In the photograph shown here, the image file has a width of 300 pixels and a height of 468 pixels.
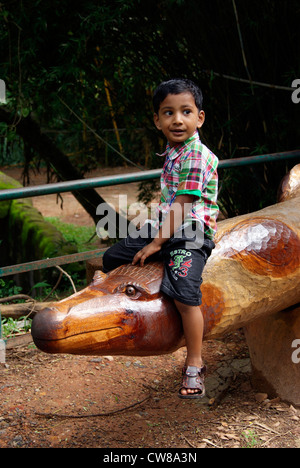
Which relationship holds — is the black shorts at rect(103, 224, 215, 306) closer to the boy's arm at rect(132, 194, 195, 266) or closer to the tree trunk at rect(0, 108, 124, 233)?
the boy's arm at rect(132, 194, 195, 266)

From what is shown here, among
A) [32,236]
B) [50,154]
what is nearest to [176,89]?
[50,154]

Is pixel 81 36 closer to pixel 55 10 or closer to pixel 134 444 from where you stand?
pixel 55 10

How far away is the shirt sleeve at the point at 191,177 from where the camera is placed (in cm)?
192

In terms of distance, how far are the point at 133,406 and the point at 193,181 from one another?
135 cm

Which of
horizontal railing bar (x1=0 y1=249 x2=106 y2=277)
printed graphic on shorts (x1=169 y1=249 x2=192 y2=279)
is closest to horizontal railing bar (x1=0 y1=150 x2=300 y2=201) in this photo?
horizontal railing bar (x1=0 y1=249 x2=106 y2=277)

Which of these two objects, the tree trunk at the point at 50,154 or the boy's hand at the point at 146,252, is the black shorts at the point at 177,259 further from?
the tree trunk at the point at 50,154

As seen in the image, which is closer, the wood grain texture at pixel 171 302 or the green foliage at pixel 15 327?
the wood grain texture at pixel 171 302

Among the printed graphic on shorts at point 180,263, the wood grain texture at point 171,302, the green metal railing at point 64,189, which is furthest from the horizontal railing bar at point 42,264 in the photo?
the printed graphic on shorts at point 180,263

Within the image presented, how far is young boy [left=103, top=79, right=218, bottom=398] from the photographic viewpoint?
1.83 metres

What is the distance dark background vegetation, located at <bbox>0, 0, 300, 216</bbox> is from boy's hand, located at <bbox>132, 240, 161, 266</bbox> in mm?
2276

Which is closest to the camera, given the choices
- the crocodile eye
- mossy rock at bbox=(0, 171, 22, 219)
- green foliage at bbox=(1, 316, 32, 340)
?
the crocodile eye

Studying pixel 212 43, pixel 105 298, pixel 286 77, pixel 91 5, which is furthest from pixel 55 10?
pixel 105 298

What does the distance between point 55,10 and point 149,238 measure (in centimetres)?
303

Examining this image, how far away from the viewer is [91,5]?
4.23 metres
